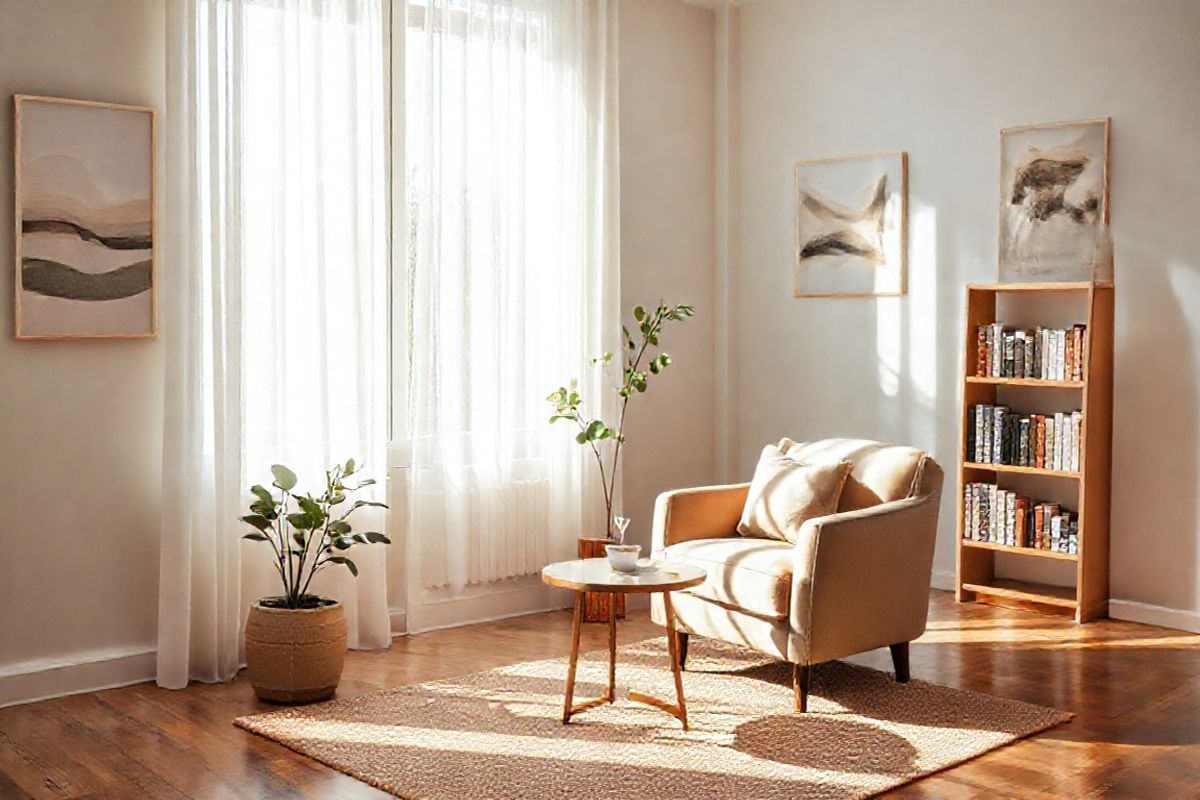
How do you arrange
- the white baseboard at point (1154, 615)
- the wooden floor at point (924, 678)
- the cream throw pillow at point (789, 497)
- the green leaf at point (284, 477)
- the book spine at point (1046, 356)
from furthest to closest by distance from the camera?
the book spine at point (1046, 356) → the white baseboard at point (1154, 615) → the cream throw pillow at point (789, 497) → the green leaf at point (284, 477) → the wooden floor at point (924, 678)

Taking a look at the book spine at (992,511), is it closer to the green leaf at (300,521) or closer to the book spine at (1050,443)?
the book spine at (1050,443)

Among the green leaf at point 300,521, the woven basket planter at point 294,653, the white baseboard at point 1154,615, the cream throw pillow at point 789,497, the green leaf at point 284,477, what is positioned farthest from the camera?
the white baseboard at point 1154,615

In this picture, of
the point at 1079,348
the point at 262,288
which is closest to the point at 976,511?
the point at 1079,348

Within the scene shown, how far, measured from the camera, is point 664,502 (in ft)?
16.2

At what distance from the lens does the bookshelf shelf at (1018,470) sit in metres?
5.63

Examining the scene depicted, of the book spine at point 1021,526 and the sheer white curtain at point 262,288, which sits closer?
the sheer white curtain at point 262,288

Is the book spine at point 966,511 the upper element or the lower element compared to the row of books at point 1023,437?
lower

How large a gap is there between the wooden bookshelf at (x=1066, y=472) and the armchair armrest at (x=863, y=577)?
4.06 feet

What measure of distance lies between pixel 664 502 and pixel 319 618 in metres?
1.36

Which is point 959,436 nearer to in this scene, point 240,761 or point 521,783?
point 521,783

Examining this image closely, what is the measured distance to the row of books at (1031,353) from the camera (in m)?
5.63

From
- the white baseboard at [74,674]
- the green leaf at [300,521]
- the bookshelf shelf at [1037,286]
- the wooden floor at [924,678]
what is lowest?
the wooden floor at [924,678]

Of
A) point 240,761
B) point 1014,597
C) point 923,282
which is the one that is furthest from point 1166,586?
point 240,761

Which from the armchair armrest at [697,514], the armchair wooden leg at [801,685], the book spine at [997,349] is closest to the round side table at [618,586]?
the armchair wooden leg at [801,685]
